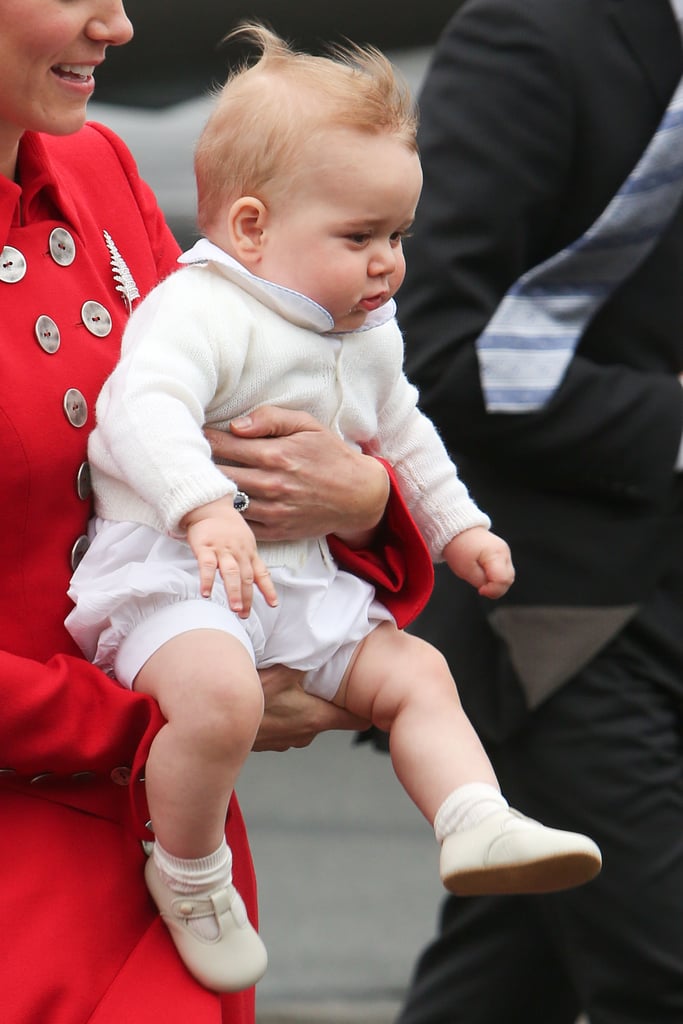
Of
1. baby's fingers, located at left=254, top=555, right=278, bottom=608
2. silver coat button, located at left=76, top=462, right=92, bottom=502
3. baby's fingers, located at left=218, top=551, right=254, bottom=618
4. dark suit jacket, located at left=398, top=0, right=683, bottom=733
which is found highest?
baby's fingers, located at left=218, top=551, right=254, bottom=618

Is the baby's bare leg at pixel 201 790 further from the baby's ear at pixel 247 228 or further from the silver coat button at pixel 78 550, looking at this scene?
the baby's ear at pixel 247 228

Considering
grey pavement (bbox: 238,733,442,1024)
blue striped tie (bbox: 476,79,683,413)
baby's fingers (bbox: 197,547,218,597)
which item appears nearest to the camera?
baby's fingers (bbox: 197,547,218,597)

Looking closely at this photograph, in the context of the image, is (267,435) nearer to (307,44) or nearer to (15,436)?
(15,436)

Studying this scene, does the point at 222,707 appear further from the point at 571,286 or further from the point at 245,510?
the point at 571,286

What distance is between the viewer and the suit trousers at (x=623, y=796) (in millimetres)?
2855

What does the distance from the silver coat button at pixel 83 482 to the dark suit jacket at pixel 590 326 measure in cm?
110

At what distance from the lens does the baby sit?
5.61 ft

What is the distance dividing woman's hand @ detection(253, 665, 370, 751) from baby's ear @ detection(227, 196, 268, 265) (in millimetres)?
442

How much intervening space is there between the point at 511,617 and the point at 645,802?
0.36 metres

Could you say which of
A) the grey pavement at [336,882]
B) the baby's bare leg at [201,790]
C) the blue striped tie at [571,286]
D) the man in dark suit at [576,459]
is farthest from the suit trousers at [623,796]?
the grey pavement at [336,882]

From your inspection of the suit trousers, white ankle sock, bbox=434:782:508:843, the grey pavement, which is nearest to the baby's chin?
white ankle sock, bbox=434:782:508:843

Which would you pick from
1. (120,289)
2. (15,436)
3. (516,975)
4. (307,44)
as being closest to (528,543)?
(516,975)

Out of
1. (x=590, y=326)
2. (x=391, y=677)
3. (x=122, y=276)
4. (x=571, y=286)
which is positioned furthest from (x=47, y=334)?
(x=590, y=326)

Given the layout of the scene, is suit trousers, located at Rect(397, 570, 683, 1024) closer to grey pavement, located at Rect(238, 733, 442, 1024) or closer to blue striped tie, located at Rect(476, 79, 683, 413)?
blue striped tie, located at Rect(476, 79, 683, 413)
